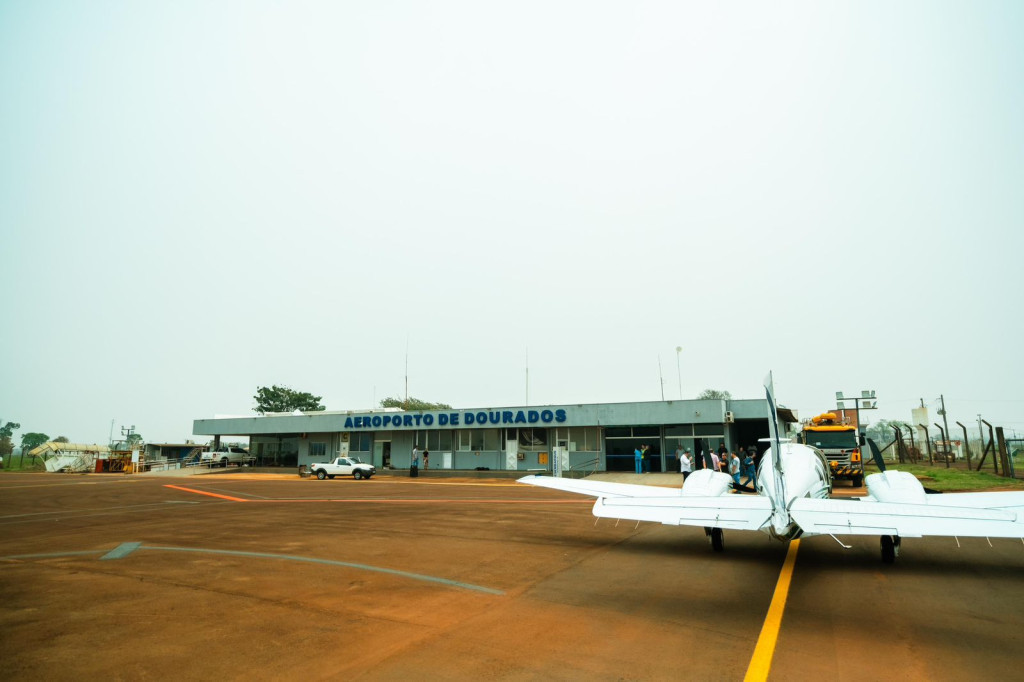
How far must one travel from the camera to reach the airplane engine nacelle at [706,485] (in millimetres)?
10516

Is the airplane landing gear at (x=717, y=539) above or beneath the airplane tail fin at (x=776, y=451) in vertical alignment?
beneath

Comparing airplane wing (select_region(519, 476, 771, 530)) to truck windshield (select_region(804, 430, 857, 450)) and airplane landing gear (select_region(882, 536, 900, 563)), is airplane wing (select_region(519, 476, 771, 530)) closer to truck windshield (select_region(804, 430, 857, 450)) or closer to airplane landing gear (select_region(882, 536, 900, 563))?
airplane landing gear (select_region(882, 536, 900, 563))

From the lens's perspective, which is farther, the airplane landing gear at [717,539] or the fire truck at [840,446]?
the fire truck at [840,446]

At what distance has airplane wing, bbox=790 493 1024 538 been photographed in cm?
690

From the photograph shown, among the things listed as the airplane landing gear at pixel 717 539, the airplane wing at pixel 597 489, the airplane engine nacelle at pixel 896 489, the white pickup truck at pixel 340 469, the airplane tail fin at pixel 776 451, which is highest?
the airplane tail fin at pixel 776 451

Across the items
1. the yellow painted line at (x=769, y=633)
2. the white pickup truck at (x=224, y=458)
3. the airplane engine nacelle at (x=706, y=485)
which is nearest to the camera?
the yellow painted line at (x=769, y=633)

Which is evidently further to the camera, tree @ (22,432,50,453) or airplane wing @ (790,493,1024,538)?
tree @ (22,432,50,453)

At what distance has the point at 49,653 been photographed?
17.6 ft

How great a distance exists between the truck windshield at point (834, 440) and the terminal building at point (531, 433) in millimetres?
6545

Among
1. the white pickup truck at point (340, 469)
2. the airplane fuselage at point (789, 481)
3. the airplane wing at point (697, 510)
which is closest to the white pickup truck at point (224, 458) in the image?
the white pickup truck at point (340, 469)

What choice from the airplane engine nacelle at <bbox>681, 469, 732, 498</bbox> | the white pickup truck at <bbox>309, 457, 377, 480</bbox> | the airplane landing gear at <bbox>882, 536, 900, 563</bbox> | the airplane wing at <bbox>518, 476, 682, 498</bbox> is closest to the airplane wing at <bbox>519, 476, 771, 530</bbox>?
the airplane engine nacelle at <bbox>681, 469, 732, 498</bbox>

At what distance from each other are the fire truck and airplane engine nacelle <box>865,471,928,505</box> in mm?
14580

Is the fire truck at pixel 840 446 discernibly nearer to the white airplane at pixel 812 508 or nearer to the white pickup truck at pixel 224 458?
the white airplane at pixel 812 508

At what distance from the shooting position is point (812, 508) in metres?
7.71
